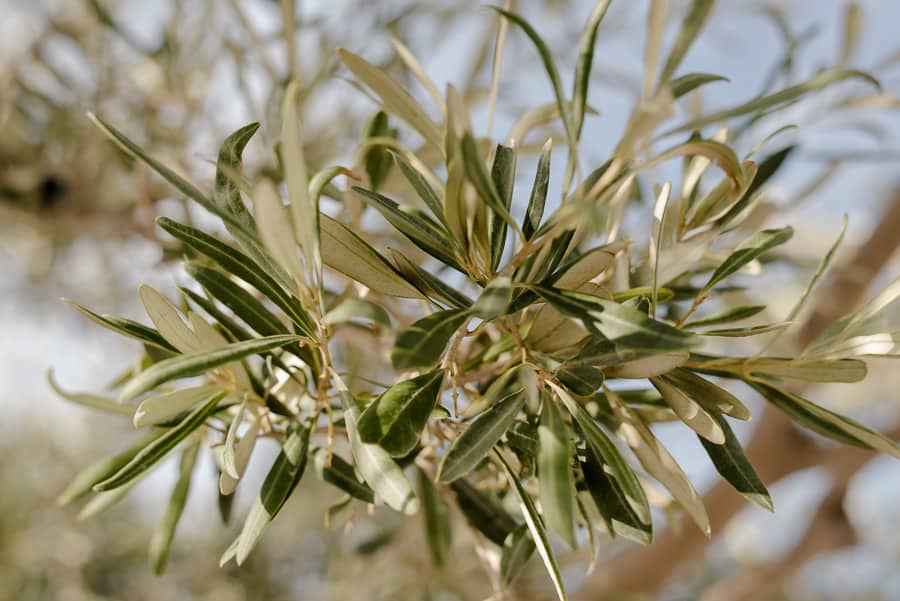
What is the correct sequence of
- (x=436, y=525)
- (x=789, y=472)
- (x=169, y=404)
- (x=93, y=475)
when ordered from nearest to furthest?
1. (x=169, y=404)
2. (x=93, y=475)
3. (x=436, y=525)
4. (x=789, y=472)

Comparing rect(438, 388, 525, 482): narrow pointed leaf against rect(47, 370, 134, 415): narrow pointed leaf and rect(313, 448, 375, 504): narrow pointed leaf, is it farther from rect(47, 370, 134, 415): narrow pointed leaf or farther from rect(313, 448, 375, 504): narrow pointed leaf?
rect(47, 370, 134, 415): narrow pointed leaf

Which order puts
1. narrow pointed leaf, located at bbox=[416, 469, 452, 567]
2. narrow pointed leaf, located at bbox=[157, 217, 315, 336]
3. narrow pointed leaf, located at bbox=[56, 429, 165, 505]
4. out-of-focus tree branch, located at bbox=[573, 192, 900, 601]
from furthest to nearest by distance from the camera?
out-of-focus tree branch, located at bbox=[573, 192, 900, 601], narrow pointed leaf, located at bbox=[416, 469, 452, 567], narrow pointed leaf, located at bbox=[56, 429, 165, 505], narrow pointed leaf, located at bbox=[157, 217, 315, 336]

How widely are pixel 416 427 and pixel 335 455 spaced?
144 millimetres

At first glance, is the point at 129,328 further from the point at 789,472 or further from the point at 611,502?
the point at 789,472

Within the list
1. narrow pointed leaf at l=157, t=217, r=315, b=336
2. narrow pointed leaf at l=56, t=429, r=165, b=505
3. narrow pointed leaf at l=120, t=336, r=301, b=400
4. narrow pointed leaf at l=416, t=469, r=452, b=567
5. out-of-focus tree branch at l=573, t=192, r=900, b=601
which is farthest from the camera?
out-of-focus tree branch at l=573, t=192, r=900, b=601

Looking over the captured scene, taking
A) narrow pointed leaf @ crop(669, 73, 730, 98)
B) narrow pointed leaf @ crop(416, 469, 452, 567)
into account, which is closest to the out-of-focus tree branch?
narrow pointed leaf @ crop(416, 469, 452, 567)

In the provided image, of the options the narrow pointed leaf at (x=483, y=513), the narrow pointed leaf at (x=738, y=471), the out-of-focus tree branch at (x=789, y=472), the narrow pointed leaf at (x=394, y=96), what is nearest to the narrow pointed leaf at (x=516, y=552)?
the narrow pointed leaf at (x=483, y=513)

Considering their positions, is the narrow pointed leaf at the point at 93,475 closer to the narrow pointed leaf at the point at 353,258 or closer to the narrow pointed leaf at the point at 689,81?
the narrow pointed leaf at the point at 353,258

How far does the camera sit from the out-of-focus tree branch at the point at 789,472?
3.94 ft

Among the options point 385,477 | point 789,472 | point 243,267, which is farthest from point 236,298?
point 789,472

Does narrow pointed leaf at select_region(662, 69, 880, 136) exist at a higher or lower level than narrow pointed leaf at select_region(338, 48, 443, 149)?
lower

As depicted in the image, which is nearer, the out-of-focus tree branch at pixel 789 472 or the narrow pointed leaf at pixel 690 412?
the narrow pointed leaf at pixel 690 412

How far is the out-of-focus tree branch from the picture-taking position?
1.20m

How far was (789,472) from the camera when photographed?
1324 millimetres
